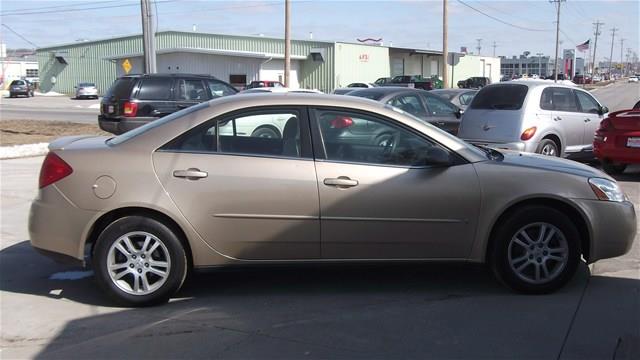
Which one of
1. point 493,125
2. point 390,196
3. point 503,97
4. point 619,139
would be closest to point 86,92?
point 503,97

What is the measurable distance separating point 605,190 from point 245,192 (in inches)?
113

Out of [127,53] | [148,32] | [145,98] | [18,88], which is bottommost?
[18,88]

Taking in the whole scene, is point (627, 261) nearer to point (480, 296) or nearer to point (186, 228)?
point (480, 296)

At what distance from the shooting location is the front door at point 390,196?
4871 mm

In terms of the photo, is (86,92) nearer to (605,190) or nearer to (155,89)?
(155,89)

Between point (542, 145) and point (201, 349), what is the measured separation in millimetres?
8378

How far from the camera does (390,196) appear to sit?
4.89 metres

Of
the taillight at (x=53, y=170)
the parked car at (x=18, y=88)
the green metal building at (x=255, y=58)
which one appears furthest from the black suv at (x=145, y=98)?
the parked car at (x=18, y=88)

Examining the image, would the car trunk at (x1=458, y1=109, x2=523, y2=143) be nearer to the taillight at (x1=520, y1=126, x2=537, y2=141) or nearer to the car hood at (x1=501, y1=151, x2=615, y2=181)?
the taillight at (x1=520, y1=126, x2=537, y2=141)

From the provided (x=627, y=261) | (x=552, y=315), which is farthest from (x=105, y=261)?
(x=627, y=261)

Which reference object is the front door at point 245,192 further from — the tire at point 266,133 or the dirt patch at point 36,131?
the dirt patch at point 36,131

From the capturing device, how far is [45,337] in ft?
14.5

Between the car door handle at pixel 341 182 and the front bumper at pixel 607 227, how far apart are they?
5.89ft

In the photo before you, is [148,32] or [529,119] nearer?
[529,119]
